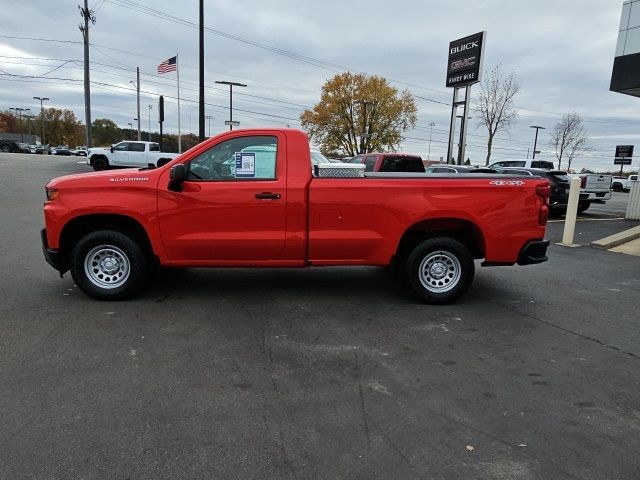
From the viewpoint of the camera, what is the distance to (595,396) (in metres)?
3.59

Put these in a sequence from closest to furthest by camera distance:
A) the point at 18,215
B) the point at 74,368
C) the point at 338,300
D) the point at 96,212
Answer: the point at 74,368 < the point at 96,212 < the point at 338,300 < the point at 18,215

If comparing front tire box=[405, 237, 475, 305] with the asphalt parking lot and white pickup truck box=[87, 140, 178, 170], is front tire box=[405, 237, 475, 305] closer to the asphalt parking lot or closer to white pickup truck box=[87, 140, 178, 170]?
the asphalt parking lot

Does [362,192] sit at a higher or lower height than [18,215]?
higher

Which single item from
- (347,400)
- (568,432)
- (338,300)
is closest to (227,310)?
(338,300)

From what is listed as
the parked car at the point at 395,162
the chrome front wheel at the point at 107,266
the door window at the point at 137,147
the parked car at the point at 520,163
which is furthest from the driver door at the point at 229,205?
the door window at the point at 137,147

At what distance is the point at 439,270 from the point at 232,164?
106 inches

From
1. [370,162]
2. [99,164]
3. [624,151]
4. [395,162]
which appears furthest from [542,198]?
[624,151]

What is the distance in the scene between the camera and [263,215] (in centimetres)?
531

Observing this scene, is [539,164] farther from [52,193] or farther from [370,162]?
[52,193]

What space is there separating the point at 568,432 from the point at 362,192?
10.0ft

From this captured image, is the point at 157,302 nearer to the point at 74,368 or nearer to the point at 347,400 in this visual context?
the point at 74,368

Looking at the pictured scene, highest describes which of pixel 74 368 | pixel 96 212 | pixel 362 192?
pixel 362 192

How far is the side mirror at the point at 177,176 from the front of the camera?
5.11m

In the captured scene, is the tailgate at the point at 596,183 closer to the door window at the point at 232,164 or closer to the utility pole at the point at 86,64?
the door window at the point at 232,164
